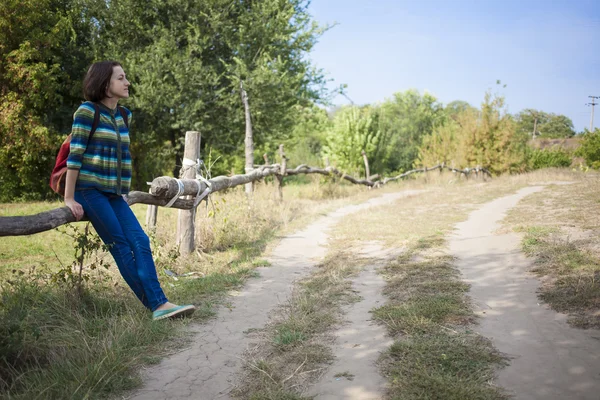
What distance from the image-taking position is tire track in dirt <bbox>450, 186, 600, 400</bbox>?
8.17 ft

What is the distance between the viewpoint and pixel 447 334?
3191mm

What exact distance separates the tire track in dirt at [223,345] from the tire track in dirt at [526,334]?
70.2 inches

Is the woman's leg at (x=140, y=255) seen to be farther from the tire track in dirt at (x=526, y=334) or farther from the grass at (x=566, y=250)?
the grass at (x=566, y=250)

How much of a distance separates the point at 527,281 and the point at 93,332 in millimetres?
4174

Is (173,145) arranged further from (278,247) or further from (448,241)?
(448,241)

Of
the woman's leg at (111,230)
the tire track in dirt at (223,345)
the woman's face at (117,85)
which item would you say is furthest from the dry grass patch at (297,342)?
the woman's face at (117,85)

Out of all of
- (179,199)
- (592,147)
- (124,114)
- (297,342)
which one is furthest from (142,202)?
(592,147)

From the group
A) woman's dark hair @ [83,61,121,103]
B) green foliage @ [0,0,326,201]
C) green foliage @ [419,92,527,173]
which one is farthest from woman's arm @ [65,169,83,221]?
green foliage @ [419,92,527,173]

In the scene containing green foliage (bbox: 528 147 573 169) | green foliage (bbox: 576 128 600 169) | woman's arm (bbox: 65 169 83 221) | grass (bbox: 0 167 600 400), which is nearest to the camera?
grass (bbox: 0 167 600 400)

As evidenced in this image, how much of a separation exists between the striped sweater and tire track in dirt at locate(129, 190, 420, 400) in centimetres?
147

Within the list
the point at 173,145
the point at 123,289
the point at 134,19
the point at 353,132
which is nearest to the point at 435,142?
the point at 353,132

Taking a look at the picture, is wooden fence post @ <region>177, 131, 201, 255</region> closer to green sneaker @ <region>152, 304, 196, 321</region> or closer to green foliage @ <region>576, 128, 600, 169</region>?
green sneaker @ <region>152, 304, 196, 321</region>

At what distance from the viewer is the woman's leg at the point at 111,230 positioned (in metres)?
3.50

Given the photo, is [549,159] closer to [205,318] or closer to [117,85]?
[205,318]
